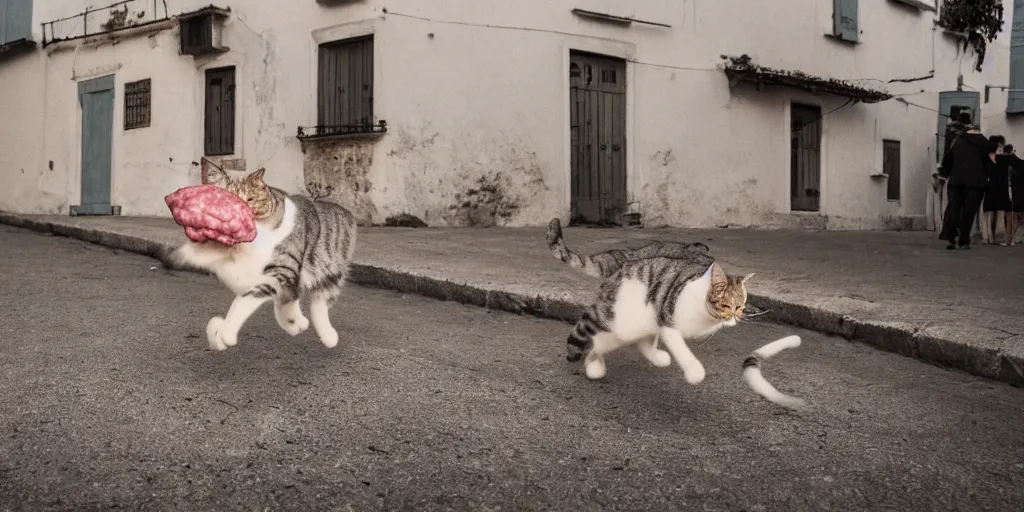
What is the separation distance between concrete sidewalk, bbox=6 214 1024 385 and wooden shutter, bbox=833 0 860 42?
637cm

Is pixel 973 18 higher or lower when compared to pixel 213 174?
higher

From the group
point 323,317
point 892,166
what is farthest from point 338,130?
point 892,166

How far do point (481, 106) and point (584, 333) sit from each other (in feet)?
32.1

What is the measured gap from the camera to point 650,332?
3.59 metres

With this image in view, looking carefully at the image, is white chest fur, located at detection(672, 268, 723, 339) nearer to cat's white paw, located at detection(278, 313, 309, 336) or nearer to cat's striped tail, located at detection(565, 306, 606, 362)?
cat's striped tail, located at detection(565, 306, 606, 362)

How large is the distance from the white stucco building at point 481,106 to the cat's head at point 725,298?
10.0 meters

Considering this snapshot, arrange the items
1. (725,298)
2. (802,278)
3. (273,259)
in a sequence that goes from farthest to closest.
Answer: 1. (802,278)
2. (273,259)
3. (725,298)

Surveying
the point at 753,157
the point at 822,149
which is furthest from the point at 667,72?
the point at 822,149

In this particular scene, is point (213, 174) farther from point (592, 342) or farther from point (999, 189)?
point (999, 189)

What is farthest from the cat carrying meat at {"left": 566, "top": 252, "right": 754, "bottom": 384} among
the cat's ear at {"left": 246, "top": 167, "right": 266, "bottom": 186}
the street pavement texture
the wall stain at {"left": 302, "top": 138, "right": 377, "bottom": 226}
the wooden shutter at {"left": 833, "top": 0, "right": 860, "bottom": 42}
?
the wooden shutter at {"left": 833, "top": 0, "right": 860, "bottom": 42}

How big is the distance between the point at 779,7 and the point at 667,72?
10.2 feet

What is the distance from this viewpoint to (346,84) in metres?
13.5

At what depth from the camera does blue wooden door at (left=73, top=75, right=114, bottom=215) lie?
16344 mm

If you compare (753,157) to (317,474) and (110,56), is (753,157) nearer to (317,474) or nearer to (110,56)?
(110,56)
